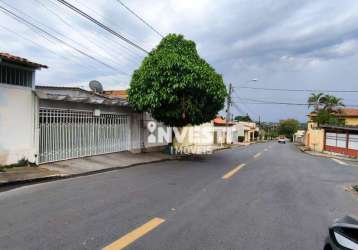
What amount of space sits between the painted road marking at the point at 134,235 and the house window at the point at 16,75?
27.3ft

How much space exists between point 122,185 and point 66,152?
18.3 feet

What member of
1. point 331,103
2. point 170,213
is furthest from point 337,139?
point 170,213


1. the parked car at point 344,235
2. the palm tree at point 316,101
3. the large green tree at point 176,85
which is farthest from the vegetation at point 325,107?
the parked car at point 344,235

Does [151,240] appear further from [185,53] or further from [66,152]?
[185,53]

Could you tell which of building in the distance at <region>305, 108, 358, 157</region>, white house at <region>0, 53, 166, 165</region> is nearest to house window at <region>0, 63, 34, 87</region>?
white house at <region>0, 53, 166, 165</region>

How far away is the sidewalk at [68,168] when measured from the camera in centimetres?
962

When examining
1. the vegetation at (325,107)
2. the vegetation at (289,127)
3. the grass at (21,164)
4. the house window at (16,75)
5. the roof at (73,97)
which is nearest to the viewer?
the grass at (21,164)

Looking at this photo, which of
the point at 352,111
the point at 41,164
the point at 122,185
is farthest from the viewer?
the point at 352,111

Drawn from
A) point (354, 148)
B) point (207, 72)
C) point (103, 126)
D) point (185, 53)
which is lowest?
point (354, 148)

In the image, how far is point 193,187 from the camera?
9461mm

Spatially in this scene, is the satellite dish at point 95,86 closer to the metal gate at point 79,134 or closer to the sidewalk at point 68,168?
the metal gate at point 79,134

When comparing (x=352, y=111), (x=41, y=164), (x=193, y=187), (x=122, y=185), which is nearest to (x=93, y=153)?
(x=41, y=164)

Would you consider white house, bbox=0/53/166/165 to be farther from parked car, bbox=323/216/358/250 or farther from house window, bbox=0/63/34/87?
parked car, bbox=323/216/358/250

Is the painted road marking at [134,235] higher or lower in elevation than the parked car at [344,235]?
lower
